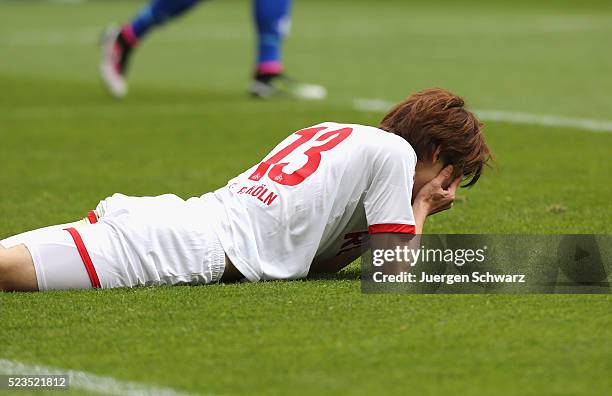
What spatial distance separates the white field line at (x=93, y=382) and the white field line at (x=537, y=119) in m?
5.97

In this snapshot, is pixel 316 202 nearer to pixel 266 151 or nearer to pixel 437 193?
pixel 437 193

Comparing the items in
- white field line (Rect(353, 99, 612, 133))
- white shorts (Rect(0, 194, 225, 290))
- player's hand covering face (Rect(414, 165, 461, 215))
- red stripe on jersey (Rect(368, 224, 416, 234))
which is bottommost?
white field line (Rect(353, 99, 612, 133))

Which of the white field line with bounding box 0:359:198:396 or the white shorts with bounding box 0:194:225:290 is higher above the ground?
the white shorts with bounding box 0:194:225:290

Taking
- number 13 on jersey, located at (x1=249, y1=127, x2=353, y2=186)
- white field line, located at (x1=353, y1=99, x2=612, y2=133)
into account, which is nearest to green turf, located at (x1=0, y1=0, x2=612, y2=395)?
white field line, located at (x1=353, y1=99, x2=612, y2=133)

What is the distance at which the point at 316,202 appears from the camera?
4.54m

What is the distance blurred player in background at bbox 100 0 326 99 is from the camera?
11.2m

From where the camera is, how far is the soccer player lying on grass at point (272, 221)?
14.9ft

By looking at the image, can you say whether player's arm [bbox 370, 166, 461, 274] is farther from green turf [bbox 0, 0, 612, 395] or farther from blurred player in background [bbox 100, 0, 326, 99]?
blurred player in background [bbox 100, 0, 326, 99]

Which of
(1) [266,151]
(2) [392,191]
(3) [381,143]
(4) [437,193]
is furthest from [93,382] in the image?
(1) [266,151]

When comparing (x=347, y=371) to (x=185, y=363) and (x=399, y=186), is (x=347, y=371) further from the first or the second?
(x=399, y=186)

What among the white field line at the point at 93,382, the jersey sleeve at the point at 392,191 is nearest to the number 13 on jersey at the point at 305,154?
the jersey sleeve at the point at 392,191

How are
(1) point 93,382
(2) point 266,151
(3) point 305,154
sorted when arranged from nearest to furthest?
(1) point 93,382 → (3) point 305,154 → (2) point 266,151

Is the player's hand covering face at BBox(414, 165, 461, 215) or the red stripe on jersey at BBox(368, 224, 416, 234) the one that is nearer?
the red stripe on jersey at BBox(368, 224, 416, 234)

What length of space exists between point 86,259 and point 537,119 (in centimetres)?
572
